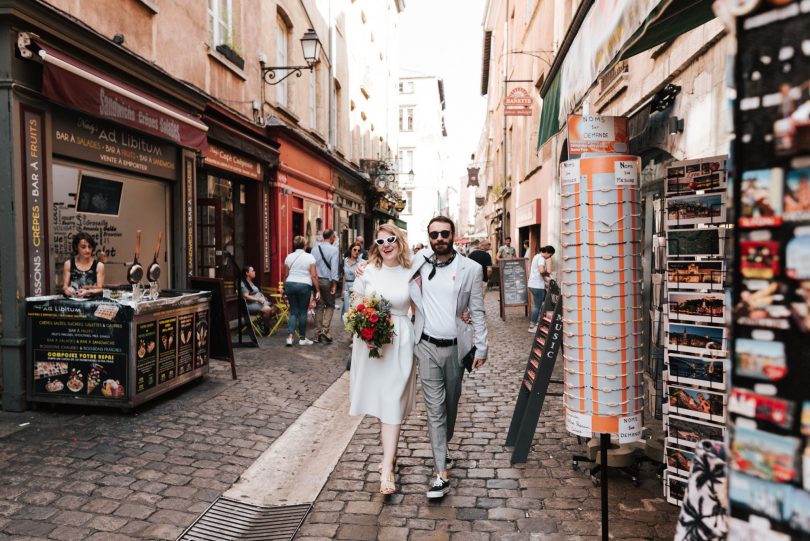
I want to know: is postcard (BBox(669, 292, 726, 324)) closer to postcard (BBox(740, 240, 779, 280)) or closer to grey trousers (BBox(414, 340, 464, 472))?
grey trousers (BBox(414, 340, 464, 472))

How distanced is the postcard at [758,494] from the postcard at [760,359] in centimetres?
25

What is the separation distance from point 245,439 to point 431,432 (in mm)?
1825

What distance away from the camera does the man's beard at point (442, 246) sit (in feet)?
13.7

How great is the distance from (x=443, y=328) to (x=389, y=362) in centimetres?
45

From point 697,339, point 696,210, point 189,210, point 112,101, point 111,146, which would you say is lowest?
point 697,339

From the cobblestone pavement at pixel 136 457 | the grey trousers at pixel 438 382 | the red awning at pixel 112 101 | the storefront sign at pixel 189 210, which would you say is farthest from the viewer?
the storefront sign at pixel 189 210

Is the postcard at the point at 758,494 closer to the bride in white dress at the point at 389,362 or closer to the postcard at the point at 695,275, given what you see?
the postcard at the point at 695,275

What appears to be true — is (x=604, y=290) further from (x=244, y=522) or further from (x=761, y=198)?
(x=244, y=522)

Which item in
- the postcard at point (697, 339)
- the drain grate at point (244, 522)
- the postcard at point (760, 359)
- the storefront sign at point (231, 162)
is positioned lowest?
the drain grate at point (244, 522)

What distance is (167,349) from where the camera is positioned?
601 centimetres

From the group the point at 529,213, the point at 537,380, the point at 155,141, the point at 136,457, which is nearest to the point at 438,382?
the point at 537,380

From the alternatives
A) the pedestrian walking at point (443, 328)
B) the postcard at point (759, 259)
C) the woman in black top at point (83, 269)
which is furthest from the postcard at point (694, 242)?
the woman in black top at point (83, 269)

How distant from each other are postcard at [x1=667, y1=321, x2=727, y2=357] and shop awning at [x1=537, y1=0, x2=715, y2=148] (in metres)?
1.55

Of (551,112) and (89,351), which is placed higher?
(551,112)
